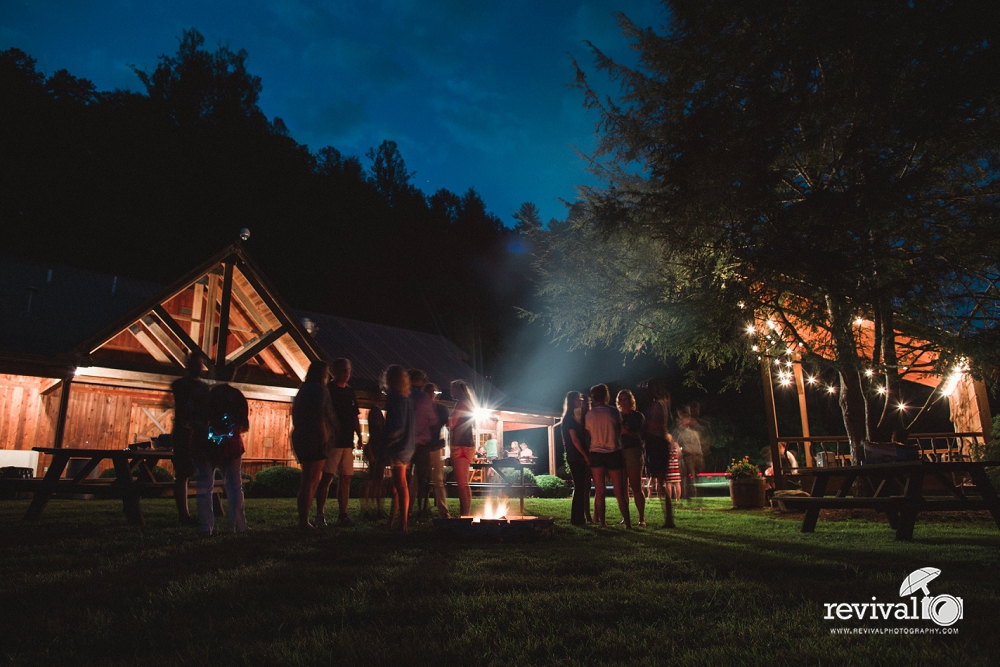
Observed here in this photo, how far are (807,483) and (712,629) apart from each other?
33.8ft

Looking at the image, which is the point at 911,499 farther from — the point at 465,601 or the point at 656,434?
A: the point at 465,601

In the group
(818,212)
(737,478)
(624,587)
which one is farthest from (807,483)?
(624,587)

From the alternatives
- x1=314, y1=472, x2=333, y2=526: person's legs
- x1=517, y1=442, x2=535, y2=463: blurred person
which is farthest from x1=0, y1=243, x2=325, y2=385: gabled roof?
x1=314, y1=472, x2=333, y2=526: person's legs

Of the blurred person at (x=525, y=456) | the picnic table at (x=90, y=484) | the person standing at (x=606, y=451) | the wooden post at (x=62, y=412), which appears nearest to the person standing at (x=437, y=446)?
the person standing at (x=606, y=451)

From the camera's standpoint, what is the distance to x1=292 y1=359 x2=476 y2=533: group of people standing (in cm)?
617

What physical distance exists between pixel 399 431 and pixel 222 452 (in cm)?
171

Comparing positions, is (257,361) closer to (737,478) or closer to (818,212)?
(737,478)

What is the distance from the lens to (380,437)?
6.48m

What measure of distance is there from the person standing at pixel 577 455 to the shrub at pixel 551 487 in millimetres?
7968

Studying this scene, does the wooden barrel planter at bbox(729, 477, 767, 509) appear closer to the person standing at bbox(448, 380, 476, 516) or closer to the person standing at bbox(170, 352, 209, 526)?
the person standing at bbox(448, 380, 476, 516)

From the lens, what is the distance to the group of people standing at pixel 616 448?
7191 millimetres

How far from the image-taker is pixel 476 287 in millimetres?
39719

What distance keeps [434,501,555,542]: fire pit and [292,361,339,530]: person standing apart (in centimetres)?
153

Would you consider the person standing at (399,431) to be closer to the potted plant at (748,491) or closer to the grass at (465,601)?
the grass at (465,601)
